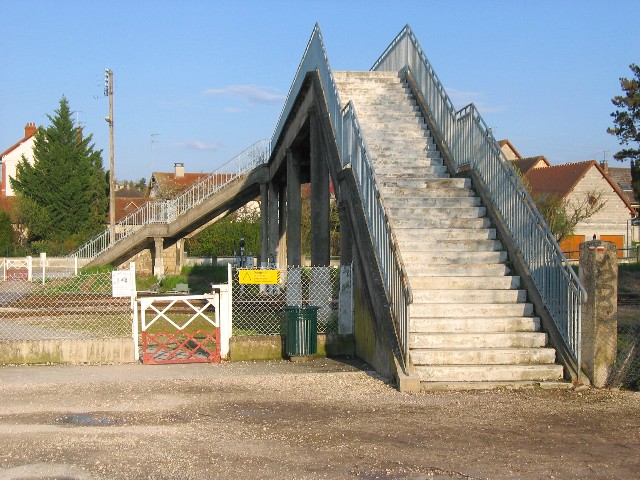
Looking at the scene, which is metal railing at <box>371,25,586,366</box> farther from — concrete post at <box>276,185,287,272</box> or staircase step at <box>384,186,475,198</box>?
concrete post at <box>276,185,287,272</box>

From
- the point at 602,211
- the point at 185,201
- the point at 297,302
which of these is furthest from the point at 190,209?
the point at 602,211

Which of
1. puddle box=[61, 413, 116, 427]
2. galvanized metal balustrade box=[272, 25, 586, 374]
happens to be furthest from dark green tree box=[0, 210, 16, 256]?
puddle box=[61, 413, 116, 427]

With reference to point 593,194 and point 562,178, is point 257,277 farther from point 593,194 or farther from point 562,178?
point 562,178

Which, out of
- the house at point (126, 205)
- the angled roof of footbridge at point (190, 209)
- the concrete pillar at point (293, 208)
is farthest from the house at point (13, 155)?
the concrete pillar at point (293, 208)

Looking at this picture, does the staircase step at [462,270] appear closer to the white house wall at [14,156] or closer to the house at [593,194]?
the house at [593,194]

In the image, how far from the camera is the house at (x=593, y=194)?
180 feet

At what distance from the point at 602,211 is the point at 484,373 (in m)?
49.3

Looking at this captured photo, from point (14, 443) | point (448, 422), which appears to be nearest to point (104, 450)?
point (14, 443)

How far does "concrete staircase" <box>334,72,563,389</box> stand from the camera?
35.0 feet

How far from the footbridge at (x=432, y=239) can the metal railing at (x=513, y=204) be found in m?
0.02

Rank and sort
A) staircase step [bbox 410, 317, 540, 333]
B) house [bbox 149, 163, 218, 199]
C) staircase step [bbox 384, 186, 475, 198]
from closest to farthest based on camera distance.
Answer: staircase step [bbox 410, 317, 540, 333] → staircase step [bbox 384, 186, 475, 198] → house [bbox 149, 163, 218, 199]

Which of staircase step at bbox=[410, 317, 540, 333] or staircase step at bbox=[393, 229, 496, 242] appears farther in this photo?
Result: staircase step at bbox=[393, 229, 496, 242]

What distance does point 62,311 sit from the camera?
2217 cm

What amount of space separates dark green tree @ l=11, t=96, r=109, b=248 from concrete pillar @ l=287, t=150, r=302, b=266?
95.3 feet
